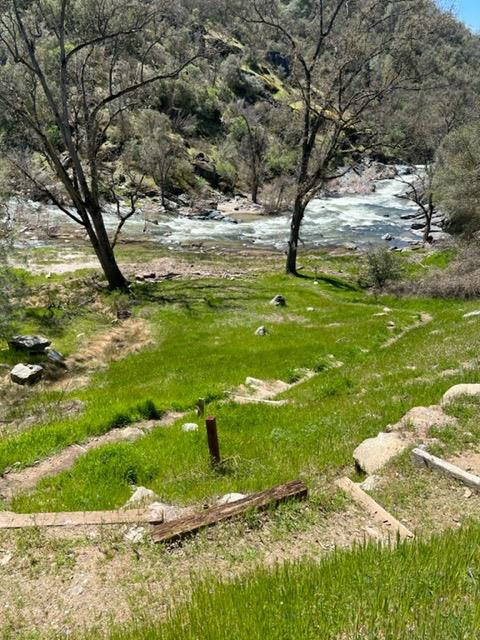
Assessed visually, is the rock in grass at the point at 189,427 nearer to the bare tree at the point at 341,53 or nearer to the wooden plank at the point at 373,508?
the wooden plank at the point at 373,508

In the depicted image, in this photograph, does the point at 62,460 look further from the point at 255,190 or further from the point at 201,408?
the point at 255,190

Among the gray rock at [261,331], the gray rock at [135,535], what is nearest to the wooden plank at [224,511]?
the gray rock at [135,535]

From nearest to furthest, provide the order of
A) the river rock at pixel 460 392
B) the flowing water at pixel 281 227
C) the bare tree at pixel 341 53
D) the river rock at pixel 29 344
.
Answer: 1. the river rock at pixel 460 392
2. the river rock at pixel 29 344
3. the bare tree at pixel 341 53
4. the flowing water at pixel 281 227

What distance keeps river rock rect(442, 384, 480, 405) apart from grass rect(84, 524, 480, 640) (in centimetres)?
532

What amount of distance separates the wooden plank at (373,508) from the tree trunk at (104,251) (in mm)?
22031

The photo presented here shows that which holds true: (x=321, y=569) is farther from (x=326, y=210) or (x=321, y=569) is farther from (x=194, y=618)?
(x=326, y=210)

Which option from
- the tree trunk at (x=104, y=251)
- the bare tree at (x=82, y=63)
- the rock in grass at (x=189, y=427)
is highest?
the bare tree at (x=82, y=63)

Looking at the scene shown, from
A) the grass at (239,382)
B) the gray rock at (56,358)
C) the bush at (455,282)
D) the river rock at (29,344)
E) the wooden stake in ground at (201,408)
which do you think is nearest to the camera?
the grass at (239,382)

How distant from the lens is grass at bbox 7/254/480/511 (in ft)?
28.2

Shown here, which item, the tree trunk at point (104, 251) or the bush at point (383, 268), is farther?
the bush at point (383, 268)

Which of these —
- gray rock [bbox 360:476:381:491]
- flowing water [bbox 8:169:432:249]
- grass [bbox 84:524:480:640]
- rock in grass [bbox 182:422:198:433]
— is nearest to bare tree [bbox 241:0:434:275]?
flowing water [bbox 8:169:432:249]

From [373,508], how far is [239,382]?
9318mm

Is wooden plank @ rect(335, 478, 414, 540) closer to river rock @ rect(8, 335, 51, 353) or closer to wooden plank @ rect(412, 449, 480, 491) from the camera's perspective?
wooden plank @ rect(412, 449, 480, 491)

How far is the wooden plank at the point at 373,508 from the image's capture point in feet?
20.4
